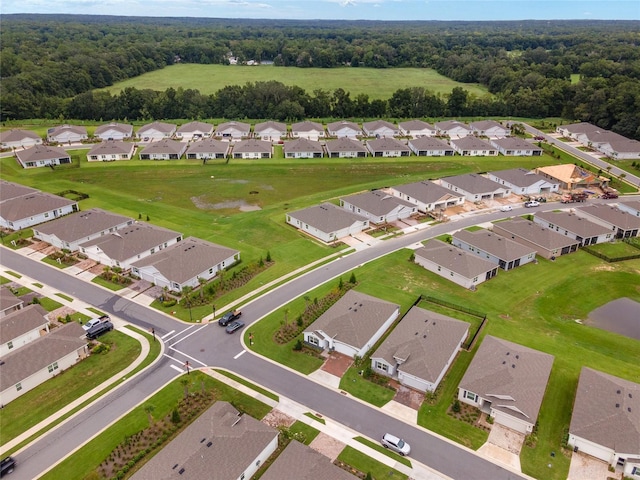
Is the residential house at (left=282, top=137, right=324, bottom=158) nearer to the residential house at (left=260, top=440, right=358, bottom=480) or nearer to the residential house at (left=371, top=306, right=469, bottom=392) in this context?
the residential house at (left=371, top=306, right=469, bottom=392)

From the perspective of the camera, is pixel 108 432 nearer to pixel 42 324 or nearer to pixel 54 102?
pixel 42 324

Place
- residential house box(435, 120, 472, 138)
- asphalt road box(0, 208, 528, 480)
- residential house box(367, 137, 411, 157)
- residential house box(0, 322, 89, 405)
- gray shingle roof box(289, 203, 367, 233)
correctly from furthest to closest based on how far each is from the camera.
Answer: residential house box(435, 120, 472, 138) < residential house box(367, 137, 411, 157) < gray shingle roof box(289, 203, 367, 233) < residential house box(0, 322, 89, 405) < asphalt road box(0, 208, 528, 480)

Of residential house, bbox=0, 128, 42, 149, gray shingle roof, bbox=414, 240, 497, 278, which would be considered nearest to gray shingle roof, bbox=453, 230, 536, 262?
gray shingle roof, bbox=414, 240, 497, 278

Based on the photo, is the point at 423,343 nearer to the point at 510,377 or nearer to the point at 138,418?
the point at 510,377

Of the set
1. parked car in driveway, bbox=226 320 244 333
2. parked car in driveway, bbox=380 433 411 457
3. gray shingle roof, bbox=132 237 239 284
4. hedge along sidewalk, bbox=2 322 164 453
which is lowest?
parked car in driveway, bbox=380 433 411 457

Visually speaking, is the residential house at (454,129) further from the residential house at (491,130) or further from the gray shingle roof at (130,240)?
the gray shingle roof at (130,240)

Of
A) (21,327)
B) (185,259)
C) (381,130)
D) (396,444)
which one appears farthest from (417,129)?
(21,327)

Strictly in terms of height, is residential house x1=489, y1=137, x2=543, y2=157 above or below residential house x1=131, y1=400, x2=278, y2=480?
above
